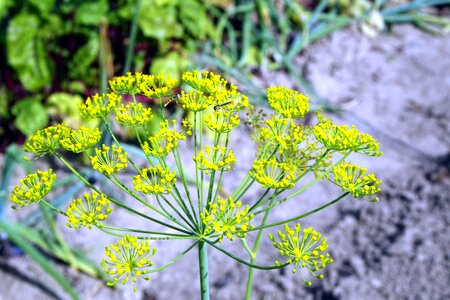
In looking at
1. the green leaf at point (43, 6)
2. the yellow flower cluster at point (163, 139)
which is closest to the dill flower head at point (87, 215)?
the yellow flower cluster at point (163, 139)

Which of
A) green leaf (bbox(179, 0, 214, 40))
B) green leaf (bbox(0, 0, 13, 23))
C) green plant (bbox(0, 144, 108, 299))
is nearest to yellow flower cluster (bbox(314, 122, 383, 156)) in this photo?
green plant (bbox(0, 144, 108, 299))

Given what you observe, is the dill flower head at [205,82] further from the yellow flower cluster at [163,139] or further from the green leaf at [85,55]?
the green leaf at [85,55]

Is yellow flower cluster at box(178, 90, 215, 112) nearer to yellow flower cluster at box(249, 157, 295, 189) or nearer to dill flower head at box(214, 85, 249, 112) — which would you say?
dill flower head at box(214, 85, 249, 112)

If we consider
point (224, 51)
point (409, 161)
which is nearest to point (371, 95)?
point (409, 161)

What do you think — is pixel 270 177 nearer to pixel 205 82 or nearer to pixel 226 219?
pixel 226 219

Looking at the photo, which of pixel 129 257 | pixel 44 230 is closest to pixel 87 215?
pixel 129 257

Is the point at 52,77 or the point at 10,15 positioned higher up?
the point at 10,15

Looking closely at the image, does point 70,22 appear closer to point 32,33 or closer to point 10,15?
point 32,33
